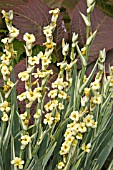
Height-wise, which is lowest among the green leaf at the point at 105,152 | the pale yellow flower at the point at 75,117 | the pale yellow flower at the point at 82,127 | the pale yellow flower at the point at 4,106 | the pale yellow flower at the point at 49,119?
the green leaf at the point at 105,152

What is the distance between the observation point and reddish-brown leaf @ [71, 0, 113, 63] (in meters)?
1.32

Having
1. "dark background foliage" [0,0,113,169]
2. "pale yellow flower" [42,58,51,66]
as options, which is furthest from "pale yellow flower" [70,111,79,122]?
"dark background foliage" [0,0,113,169]

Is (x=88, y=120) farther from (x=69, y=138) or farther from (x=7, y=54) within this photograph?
(x=7, y=54)

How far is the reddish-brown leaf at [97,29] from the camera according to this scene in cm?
132

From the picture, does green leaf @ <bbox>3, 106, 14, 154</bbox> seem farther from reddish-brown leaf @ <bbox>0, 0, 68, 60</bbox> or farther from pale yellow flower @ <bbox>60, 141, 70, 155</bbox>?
reddish-brown leaf @ <bbox>0, 0, 68, 60</bbox>

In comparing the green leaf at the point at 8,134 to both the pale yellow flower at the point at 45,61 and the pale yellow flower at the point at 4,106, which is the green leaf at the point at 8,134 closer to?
the pale yellow flower at the point at 4,106

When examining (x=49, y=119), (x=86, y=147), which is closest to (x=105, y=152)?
(x=86, y=147)

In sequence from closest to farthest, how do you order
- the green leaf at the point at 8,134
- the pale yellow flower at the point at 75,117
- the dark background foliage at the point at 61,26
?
the pale yellow flower at the point at 75,117 < the green leaf at the point at 8,134 < the dark background foliage at the point at 61,26

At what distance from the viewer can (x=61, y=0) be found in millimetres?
1516

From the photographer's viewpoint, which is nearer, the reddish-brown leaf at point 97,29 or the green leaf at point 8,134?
the green leaf at point 8,134

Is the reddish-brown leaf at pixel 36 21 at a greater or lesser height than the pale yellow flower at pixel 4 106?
greater

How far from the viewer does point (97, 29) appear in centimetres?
135

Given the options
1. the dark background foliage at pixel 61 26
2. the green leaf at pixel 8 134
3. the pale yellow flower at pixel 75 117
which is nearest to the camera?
the pale yellow flower at pixel 75 117

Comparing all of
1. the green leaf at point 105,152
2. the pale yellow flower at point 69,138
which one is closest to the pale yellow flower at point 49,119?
the pale yellow flower at point 69,138
